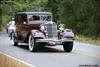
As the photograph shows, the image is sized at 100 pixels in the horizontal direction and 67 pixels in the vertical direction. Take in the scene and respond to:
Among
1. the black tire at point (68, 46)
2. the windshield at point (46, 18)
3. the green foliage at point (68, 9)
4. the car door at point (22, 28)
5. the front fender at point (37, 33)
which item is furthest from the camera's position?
the car door at point (22, 28)

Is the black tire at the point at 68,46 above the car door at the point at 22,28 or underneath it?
underneath

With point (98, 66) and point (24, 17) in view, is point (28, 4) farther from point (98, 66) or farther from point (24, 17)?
point (24, 17)

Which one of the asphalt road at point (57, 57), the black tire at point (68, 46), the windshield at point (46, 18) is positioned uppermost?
the windshield at point (46, 18)

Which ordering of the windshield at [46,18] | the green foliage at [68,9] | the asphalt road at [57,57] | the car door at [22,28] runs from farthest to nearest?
the car door at [22,28], the windshield at [46,18], the asphalt road at [57,57], the green foliage at [68,9]

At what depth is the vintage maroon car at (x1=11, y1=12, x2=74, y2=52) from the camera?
335 inches

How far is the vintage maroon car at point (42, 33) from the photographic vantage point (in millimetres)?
8500

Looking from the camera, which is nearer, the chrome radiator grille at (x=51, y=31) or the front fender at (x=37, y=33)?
the chrome radiator grille at (x=51, y=31)

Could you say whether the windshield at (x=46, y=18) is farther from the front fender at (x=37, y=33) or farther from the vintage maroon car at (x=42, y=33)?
the front fender at (x=37, y=33)

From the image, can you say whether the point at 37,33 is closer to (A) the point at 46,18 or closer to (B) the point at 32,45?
(B) the point at 32,45

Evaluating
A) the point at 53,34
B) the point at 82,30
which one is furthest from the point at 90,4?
the point at 53,34

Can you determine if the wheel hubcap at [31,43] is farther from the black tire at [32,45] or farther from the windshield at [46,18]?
the windshield at [46,18]

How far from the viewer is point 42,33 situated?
867 cm

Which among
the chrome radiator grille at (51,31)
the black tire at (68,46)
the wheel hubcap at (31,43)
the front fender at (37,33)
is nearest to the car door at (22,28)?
the wheel hubcap at (31,43)

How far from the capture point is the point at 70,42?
890 cm
